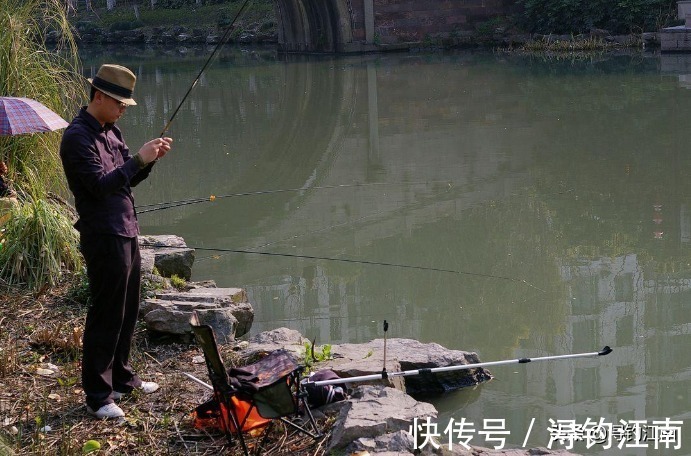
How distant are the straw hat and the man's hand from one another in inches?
6.7

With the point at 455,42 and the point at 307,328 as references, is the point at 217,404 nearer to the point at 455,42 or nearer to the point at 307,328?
the point at 307,328

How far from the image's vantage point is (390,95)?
62.8ft

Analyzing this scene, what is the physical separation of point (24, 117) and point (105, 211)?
2.39 metres

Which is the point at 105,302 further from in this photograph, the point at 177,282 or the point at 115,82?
the point at 177,282

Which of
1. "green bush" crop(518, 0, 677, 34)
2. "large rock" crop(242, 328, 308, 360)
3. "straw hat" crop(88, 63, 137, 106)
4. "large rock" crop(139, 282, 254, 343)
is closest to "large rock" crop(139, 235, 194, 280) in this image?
"large rock" crop(139, 282, 254, 343)

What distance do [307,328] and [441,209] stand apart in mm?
3373

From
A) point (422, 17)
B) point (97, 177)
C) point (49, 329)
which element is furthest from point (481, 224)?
point (422, 17)

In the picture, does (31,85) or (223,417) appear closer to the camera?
(223,417)

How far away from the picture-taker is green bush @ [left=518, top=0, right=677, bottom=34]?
26.1m

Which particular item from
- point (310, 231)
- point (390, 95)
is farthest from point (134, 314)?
point (390, 95)

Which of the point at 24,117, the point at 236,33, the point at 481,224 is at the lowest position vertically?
the point at 481,224

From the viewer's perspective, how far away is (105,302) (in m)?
4.19

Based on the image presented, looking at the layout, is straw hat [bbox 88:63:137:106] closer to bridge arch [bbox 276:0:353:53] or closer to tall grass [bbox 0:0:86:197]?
tall grass [bbox 0:0:86:197]

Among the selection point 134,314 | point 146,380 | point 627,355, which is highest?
point 134,314
